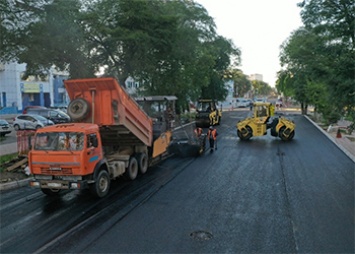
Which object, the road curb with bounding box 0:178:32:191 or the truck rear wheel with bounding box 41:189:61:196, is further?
the road curb with bounding box 0:178:32:191

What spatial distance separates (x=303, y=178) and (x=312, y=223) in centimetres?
459

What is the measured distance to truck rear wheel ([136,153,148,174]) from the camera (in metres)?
13.5

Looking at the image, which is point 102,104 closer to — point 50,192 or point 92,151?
point 92,151

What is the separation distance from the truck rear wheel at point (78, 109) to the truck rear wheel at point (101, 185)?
6.98 feet

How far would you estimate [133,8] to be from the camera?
21.8 meters

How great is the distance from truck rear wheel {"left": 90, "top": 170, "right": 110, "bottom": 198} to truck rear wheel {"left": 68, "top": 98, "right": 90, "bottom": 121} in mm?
2129

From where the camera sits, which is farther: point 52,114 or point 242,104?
point 242,104

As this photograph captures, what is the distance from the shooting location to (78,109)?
1168 centimetres

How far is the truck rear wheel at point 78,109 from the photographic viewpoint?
11531mm

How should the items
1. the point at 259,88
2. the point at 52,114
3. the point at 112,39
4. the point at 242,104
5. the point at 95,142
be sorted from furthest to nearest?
the point at 259,88
the point at 242,104
the point at 52,114
the point at 112,39
the point at 95,142

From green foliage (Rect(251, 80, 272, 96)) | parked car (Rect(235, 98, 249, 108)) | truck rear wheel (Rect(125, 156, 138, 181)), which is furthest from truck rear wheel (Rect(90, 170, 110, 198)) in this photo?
green foliage (Rect(251, 80, 272, 96))

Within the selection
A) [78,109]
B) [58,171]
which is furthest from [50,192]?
[78,109]

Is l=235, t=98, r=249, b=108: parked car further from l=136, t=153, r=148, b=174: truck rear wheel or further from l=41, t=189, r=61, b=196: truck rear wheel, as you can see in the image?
l=41, t=189, r=61, b=196: truck rear wheel

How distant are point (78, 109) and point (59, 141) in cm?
192
